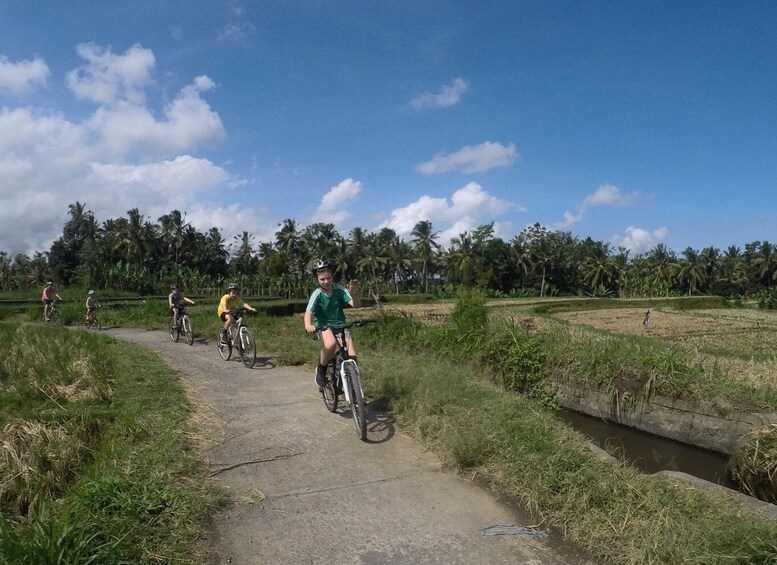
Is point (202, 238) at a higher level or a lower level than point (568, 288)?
higher

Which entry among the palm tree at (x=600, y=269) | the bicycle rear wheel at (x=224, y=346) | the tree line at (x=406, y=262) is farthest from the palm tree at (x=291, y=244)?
the bicycle rear wheel at (x=224, y=346)

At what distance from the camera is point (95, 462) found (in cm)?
487

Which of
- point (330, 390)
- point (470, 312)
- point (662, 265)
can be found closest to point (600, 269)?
point (662, 265)

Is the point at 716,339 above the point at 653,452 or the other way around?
above

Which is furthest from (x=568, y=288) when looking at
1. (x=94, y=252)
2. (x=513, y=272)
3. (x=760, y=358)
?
(x=760, y=358)

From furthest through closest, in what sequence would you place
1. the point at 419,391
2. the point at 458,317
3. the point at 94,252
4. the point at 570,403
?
the point at 94,252 → the point at 458,317 → the point at 570,403 → the point at 419,391

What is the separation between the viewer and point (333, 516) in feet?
12.7

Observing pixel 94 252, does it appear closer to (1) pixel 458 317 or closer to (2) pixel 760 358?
(1) pixel 458 317

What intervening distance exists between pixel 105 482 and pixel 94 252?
59541 millimetres

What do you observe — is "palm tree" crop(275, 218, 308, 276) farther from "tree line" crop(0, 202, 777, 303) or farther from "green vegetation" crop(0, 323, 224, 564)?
"green vegetation" crop(0, 323, 224, 564)

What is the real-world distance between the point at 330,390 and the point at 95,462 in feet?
8.02

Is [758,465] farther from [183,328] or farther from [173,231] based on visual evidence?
[173,231]

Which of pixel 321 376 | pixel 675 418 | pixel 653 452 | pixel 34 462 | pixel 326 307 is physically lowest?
pixel 653 452

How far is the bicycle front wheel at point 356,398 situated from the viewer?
5.42 metres
